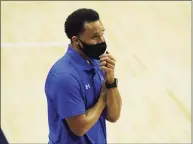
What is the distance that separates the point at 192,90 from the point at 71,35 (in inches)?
117

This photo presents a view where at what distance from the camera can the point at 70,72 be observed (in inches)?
85.7

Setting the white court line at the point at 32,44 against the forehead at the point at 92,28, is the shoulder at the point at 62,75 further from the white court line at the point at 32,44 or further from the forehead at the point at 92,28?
the white court line at the point at 32,44

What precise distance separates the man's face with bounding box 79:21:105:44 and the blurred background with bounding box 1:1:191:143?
7.39 feet

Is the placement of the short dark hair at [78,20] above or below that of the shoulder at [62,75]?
above

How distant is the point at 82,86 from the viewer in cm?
221

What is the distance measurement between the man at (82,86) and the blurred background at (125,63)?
2.05m

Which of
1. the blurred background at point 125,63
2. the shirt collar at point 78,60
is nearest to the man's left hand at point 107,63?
the shirt collar at point 78,60

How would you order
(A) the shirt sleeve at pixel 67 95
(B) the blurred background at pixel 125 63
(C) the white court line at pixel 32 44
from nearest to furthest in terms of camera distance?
(A) the shirt sleeve at pixel 67 95 < (B) the blurred background at pixel 125 63 < (C) the white court line at pixel 32 44

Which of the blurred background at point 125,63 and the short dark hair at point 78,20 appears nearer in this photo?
the short dark hair at point 78,20

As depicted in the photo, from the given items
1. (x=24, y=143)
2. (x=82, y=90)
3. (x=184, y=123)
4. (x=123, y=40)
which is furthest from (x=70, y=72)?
(x=123, y=40)

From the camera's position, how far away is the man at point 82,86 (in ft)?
7.07

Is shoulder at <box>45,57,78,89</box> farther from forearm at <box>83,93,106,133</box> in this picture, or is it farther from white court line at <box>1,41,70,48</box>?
white court line at <box>1,41,70,48</box>

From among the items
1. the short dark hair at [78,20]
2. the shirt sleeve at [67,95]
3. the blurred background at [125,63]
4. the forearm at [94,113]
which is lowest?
the blurred background at [125,63]

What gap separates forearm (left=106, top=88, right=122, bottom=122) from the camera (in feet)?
7.40
